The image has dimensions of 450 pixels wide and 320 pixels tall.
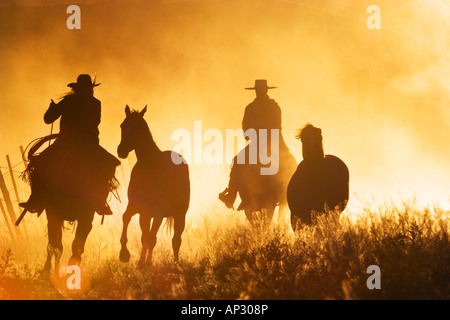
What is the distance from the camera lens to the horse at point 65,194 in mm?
10656

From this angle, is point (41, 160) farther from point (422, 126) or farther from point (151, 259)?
point (422, 126)

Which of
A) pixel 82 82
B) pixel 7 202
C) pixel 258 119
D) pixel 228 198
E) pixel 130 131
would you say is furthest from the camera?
pixel 7 202

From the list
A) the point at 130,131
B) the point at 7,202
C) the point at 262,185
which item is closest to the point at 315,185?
the point at 262,185

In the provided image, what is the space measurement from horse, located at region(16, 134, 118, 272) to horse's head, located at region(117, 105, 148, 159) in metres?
0.60

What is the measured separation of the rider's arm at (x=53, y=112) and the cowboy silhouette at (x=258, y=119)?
4383 mm

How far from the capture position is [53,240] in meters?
10.6

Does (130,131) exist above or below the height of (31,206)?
above

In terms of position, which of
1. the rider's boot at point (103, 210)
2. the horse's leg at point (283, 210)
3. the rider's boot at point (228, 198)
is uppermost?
the rider's boot at point (228, 198)

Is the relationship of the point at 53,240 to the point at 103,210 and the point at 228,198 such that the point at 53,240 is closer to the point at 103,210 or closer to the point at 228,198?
the point at 103,210

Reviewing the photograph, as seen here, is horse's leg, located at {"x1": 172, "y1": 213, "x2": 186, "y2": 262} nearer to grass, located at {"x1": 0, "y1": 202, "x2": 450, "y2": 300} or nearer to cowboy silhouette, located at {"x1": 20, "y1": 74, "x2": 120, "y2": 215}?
grass, located at {"x1": 0, "y1": 202, "x2": 450, "y2": 300}

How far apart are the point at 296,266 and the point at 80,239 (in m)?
3.48


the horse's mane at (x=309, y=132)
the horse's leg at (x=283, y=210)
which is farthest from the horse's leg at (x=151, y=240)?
the horse's leg at (x=283, y=210)

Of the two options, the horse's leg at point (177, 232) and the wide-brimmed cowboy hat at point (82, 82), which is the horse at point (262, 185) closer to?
the horse's leg at point (177, 232)

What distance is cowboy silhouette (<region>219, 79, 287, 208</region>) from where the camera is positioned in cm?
1375
